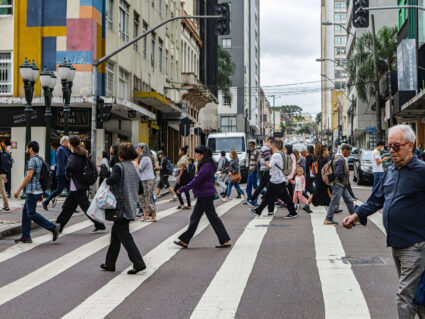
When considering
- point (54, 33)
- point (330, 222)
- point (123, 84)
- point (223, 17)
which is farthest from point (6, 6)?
point (330, 222)

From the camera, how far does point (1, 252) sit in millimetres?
9391

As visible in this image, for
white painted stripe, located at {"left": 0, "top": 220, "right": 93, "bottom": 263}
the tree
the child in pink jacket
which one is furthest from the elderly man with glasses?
the tree

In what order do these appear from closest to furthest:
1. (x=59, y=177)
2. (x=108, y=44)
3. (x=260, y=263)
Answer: (x=260, y=263), (x=59, y=177), (x=108, y=44)

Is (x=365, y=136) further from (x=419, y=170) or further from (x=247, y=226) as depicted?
(x=419, y=170)

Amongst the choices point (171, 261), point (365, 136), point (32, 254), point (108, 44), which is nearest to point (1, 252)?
point (32, 254)

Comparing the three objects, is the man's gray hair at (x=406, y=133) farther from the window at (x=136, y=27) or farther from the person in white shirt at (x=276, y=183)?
the window at (x=136, y=27)

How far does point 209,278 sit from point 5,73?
19875 millimetres

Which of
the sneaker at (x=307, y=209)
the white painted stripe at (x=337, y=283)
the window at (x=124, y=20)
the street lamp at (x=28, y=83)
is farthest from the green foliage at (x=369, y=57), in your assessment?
the white painted stripe at (x=337, y=283)

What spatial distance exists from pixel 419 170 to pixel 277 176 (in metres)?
9.05

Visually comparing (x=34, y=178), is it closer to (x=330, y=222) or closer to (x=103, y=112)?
(x=330, y=222)

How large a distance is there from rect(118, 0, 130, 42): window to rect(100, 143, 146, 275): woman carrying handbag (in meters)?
21.9

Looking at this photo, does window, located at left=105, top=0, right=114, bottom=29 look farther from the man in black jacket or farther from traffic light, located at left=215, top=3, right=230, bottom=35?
the man in black jacket

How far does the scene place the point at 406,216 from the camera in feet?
14.6

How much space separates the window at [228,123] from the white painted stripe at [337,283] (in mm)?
80443
